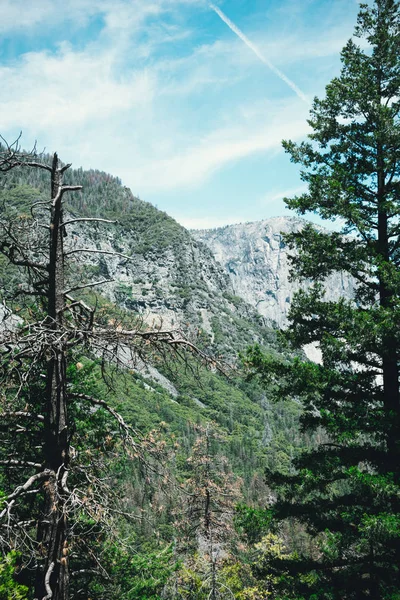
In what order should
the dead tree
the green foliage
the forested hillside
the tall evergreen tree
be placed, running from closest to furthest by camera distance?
the dead tree → the green foliage → the forested hillside → the tall evergreen tree

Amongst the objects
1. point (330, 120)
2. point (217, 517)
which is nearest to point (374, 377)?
point (330, 120)

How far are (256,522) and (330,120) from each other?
342 inches

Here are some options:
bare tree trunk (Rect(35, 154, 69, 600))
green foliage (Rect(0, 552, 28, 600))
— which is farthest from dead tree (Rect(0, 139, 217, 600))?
green foliage (Rect(0, 552, 28, 600))

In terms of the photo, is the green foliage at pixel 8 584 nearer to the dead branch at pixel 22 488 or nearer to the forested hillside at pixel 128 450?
the forested hillside at pixel 128 450

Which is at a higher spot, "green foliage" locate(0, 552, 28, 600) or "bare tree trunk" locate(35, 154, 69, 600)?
"bare tree trunk" locate(35, 154, 69, 600)

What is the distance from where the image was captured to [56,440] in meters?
4.32

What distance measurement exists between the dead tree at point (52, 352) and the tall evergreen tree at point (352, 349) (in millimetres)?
3862

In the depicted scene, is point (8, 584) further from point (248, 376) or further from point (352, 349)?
point (352, 349)

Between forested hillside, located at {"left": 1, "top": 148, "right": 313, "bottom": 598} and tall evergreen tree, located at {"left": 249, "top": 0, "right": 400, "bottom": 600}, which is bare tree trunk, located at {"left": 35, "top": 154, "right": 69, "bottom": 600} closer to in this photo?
forested hillside, located at {"left": 1, "top": 148, "right": 313, "bottom": 598}

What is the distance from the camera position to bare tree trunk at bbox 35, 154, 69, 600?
3.88 meters

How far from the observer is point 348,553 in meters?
7.52

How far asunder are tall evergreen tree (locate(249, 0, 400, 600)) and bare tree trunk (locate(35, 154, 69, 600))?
13.9 feet

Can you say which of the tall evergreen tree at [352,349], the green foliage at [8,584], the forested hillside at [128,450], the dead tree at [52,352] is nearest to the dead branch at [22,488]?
the dead tree at [52,352]

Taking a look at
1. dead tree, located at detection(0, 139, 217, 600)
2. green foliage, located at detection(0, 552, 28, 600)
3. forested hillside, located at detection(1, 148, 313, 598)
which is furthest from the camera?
forested hillside, located at detection(1, 148, 313, 598)
